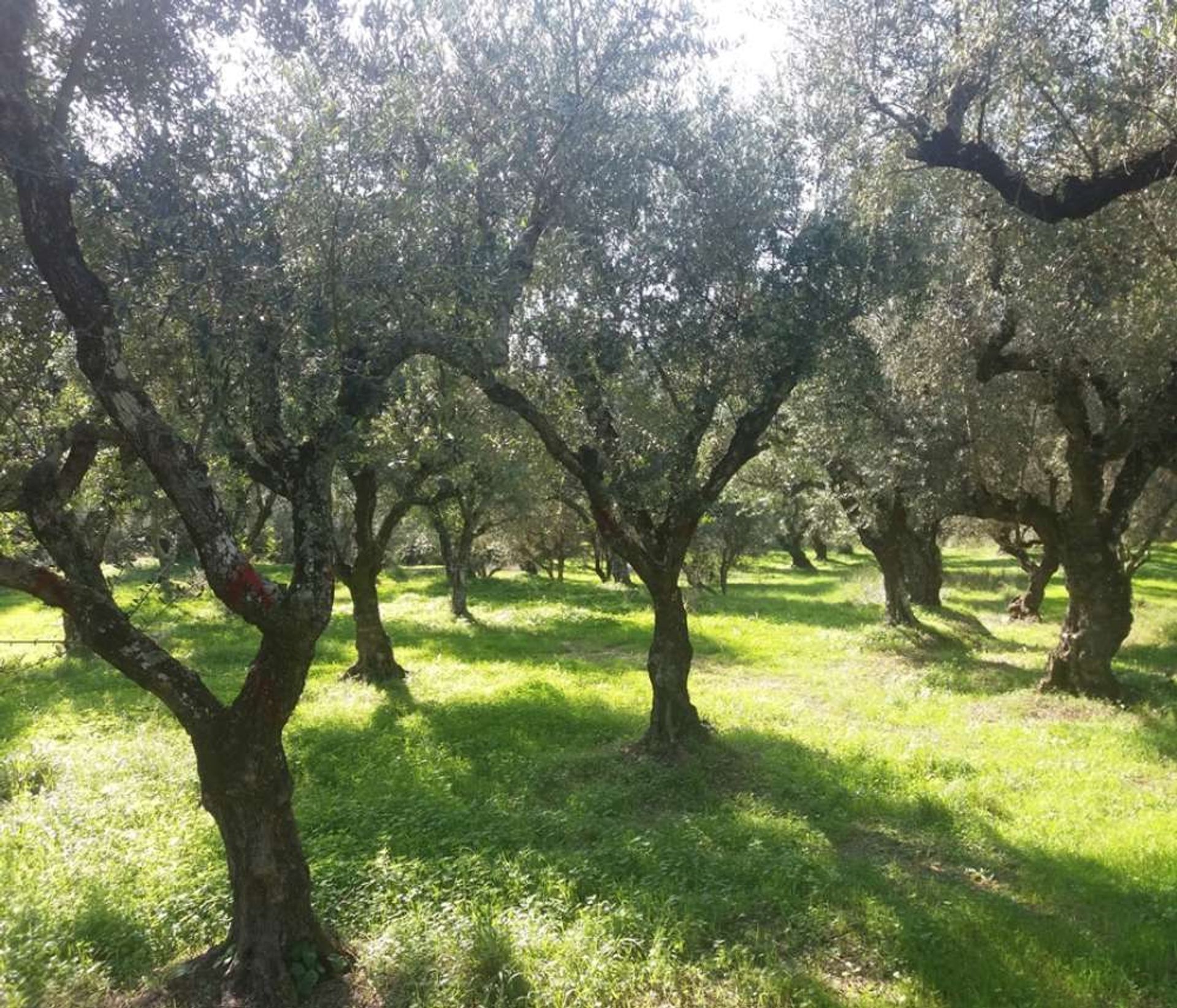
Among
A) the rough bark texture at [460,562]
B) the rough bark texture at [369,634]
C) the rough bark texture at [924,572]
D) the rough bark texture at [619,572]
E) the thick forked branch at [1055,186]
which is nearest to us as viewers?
the thick forked branch at [1055,186]

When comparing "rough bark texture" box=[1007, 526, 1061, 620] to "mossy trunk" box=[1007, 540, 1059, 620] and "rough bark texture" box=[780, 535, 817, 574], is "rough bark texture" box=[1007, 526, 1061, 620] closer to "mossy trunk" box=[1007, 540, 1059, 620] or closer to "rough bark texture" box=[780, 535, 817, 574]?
"mossy trunk" box=[1007, 540, 1059, 620]

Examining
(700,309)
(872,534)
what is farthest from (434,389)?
(872,534)

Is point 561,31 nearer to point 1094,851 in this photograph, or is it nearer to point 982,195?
point 982,195

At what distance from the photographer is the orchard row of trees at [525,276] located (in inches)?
282

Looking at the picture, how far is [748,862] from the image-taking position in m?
9.09

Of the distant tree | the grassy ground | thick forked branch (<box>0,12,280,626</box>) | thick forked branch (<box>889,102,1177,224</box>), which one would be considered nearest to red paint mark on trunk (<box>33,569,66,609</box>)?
thick forked branch (<box>0,12,280,626</box>)

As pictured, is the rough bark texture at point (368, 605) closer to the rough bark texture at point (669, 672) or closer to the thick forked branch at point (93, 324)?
the rough bark texture at point (669, 672)

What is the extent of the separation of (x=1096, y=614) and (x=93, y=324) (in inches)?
707

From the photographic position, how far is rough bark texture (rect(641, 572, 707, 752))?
43.0 feet

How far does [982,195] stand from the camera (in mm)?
13016

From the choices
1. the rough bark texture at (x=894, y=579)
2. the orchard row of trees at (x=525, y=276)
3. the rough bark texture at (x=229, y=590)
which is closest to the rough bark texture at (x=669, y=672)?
the orchard row of trees at (x=525, y=276)

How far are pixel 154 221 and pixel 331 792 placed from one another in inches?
331

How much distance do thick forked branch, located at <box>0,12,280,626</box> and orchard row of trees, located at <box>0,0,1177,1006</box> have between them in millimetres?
28

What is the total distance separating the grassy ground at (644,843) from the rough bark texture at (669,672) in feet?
1.96
